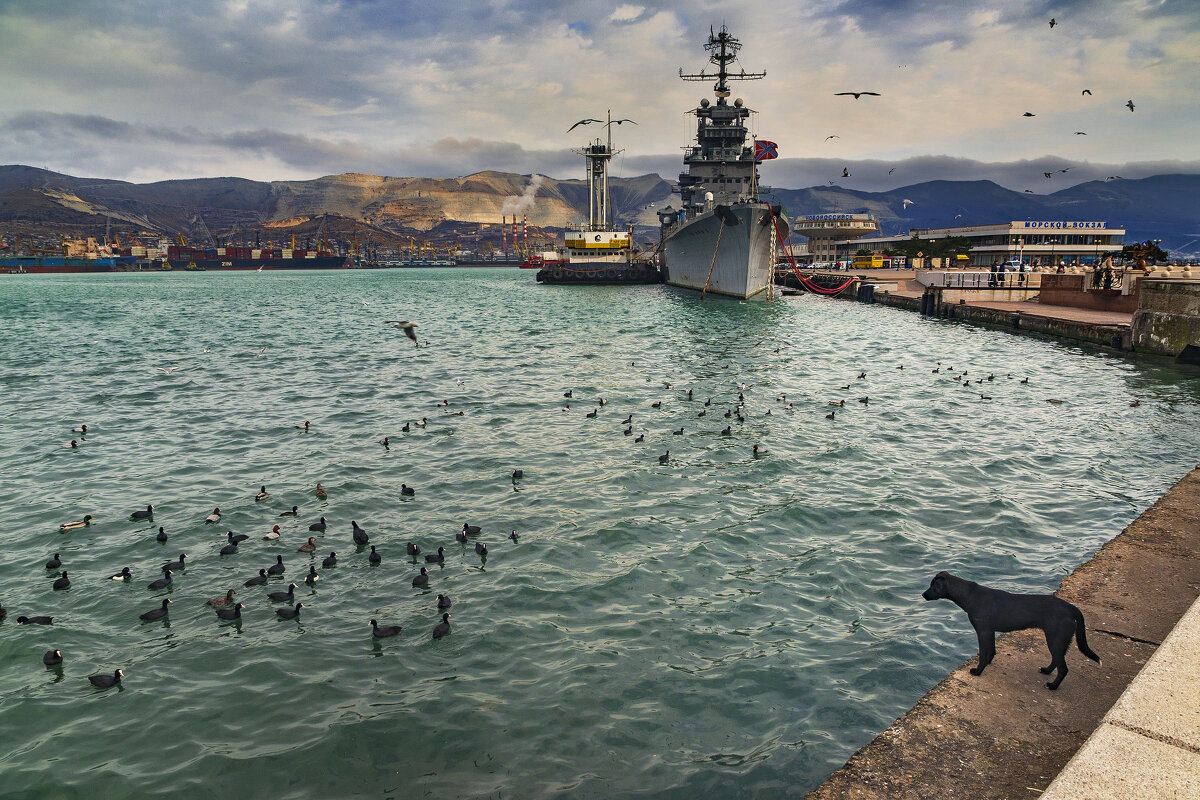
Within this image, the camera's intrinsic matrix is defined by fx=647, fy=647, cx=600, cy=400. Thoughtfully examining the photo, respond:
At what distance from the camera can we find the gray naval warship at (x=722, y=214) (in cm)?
5753

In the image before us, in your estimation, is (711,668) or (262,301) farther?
(262,301)

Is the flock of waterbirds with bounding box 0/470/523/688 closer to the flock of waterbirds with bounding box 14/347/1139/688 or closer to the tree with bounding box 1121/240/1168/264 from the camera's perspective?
the flock of waterbirds with bounding box 14/347/1139/688

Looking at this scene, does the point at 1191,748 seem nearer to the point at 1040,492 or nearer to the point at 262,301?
the point at 1040,492

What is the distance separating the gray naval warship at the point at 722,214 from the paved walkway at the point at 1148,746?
175 feet

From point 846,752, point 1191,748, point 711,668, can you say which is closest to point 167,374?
point 711,668

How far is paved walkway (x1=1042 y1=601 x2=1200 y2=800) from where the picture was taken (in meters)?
3.79

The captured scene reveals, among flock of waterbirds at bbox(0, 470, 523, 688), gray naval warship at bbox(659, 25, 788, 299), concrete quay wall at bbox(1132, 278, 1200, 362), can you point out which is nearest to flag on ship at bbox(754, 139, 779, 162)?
gray naval warship at bbox(659, 25, 788, 299)

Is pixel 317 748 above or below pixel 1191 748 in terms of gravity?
below

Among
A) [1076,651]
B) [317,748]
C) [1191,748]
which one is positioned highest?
[1191,748]

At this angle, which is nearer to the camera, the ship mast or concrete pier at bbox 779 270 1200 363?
concrete pier at bbox 779 270 1200 363

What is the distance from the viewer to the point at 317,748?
22.2ft

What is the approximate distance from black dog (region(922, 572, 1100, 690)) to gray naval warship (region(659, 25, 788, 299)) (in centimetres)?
5131

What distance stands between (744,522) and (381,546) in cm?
677

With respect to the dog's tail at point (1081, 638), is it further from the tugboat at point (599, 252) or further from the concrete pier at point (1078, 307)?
the tugboat at point (599, 252)
